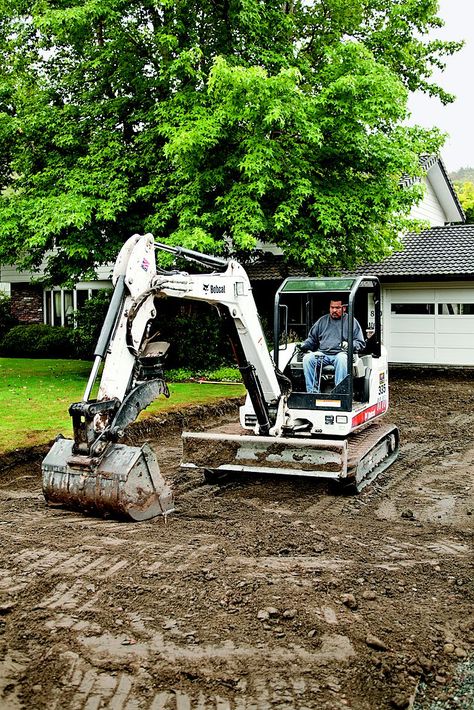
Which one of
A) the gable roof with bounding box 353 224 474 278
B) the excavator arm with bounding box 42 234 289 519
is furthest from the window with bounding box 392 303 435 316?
the excavator arm with bounding box 42 234 289 519

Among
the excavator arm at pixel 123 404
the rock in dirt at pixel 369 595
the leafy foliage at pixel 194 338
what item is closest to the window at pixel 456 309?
the leafy foliage at pixel 194 338

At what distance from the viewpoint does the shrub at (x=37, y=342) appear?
25.3 m

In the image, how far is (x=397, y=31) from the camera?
61.1 feet

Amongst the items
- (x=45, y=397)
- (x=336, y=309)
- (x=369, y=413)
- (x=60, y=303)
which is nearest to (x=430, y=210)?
(x=60, y=303)

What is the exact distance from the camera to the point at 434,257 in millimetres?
22234

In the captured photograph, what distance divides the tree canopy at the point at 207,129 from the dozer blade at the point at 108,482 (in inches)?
333

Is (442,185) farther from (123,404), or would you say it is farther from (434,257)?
(123,404)

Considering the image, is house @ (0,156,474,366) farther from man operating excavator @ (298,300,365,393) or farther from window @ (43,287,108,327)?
man operating excavator @ (298,300,365,393)

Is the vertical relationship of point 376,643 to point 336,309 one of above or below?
below

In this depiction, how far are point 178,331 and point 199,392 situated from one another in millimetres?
3855

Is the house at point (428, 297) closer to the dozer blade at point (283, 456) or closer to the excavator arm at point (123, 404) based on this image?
the dozer blade at point (283, 456)

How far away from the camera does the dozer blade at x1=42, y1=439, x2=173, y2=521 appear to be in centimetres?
697

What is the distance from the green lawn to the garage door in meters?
7.27

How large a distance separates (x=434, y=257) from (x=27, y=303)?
14707 mm
